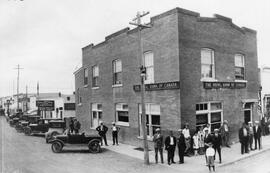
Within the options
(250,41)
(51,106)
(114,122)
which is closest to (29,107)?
(51,106)

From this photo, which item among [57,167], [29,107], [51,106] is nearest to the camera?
[57,167]

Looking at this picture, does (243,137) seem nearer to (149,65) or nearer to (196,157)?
(196,157)

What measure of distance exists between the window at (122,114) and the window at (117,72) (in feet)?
5.70

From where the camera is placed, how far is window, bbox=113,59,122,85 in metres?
20.0

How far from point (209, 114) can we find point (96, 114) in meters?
10.4

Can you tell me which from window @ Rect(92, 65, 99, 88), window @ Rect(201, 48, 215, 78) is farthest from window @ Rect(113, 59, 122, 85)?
window @ Rect(201, 48, 215, 78)

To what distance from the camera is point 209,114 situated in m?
16.4

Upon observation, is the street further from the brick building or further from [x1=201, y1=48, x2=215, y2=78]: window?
[x1=201, y1=48, x2=215, y2=78]: window

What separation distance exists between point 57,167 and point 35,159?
2450 millimetres

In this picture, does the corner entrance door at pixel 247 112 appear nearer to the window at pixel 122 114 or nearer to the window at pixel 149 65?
the window at pixel 149 65

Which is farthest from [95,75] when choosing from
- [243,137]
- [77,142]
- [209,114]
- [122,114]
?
[243,137]

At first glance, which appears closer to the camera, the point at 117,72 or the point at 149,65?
the point at 149,65

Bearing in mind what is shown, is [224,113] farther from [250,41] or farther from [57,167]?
[57,167]

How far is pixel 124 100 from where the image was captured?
1914 cm
